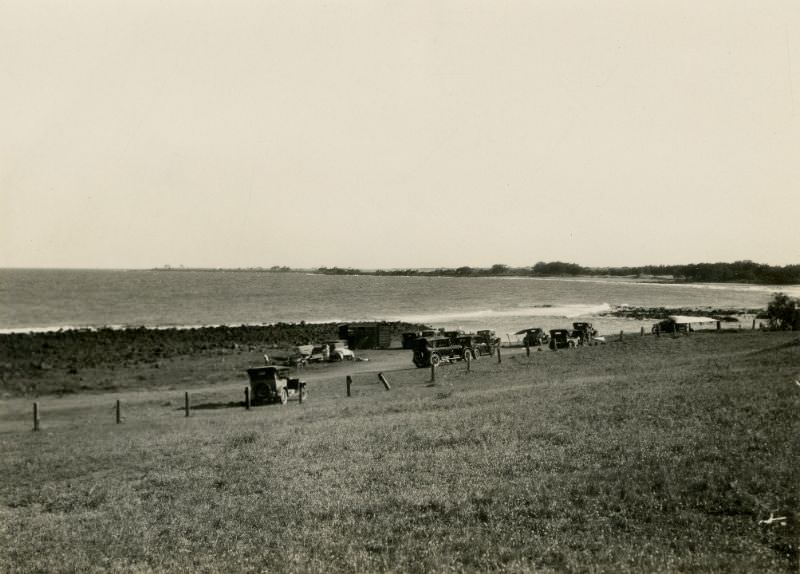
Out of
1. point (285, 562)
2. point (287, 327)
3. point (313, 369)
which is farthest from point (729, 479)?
point (287, 327)

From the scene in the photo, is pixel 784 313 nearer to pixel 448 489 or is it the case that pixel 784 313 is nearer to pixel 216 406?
pixel 216 406

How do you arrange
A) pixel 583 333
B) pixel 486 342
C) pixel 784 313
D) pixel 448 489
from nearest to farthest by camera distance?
pixel 448 489 → pixel 486 342 → pixel 784 313 → pixel 583 333

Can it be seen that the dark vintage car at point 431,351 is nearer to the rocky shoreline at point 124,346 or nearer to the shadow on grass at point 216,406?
the shadow on grass at point 216,406

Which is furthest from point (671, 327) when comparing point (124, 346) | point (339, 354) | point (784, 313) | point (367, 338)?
point (124, 346)

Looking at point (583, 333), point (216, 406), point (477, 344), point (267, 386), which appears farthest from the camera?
point (583, 333)

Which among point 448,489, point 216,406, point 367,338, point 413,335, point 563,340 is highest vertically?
point 448,489

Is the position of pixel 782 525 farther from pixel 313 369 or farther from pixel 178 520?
pixel 313 369
